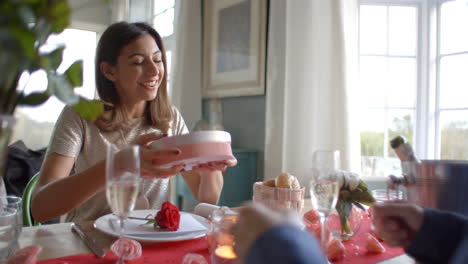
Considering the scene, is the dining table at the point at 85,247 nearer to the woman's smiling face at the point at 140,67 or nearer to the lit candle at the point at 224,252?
the lit candle at the point at 224,252

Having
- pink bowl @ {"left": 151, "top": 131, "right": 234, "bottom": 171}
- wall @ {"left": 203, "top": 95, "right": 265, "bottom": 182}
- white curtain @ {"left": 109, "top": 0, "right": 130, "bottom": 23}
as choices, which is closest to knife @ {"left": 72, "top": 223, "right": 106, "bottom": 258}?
pink bowl @ {"left": 151, "top": 131, "right": 234, "bottom": 171}

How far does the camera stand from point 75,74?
0.49 m

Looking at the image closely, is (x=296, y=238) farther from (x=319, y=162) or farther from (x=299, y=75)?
(x=299, y=75)

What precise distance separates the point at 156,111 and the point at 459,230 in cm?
127

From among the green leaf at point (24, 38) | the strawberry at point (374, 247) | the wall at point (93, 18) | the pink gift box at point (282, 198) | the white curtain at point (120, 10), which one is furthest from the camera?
the white curtain at point (120, 10)

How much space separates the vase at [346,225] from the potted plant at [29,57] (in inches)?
26.9

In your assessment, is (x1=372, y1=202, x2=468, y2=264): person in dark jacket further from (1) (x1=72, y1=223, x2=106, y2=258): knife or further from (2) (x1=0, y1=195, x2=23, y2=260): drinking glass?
(2) (x1=0, y1=195, x2=23, y2=260): drinking glass

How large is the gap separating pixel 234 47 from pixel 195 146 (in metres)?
2.13

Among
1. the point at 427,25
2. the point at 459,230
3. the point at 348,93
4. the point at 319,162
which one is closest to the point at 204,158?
the point at 319,162

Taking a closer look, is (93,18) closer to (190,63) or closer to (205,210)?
(190,63)

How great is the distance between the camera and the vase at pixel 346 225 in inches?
37.9

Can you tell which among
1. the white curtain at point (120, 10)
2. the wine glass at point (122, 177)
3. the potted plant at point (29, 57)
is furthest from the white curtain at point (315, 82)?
the white curtain at point (120, 10)

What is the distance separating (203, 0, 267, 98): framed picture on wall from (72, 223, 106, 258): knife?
1.88 metres

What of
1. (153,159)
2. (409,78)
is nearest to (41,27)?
(153,159)
